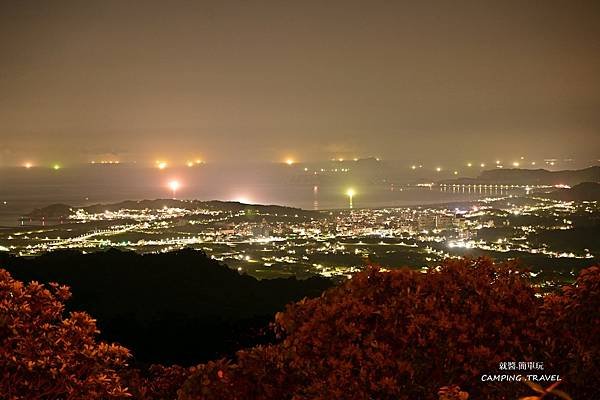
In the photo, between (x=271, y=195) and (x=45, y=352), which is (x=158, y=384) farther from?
(x=271, y=195)

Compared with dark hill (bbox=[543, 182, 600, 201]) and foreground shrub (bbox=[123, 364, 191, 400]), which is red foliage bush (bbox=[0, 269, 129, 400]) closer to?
foreground shrub (bbox=[123, 364, 191, 400])

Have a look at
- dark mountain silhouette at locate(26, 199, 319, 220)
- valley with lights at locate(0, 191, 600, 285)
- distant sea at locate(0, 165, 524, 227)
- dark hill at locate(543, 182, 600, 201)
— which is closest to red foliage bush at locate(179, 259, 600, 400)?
valley with lights at locate(0, 191, 600, 285)

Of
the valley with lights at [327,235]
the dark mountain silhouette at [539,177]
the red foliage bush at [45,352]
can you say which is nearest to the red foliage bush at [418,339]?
the red foliage bush at [45,352]

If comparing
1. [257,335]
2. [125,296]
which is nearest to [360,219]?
[125,296]

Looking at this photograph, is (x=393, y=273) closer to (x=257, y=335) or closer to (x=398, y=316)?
(x=398, y=316)

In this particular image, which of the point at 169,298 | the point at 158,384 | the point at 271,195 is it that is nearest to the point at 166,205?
the point at 271,195

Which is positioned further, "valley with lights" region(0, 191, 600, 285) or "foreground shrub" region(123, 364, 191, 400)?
"valley with lights" region(0, 191, 600, 285)
